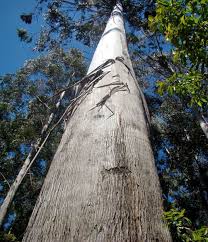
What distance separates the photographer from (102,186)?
1.11 m

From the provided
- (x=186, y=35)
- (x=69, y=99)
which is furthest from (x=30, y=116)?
(x=186, y=35)

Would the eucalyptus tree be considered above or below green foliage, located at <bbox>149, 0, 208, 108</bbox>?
above

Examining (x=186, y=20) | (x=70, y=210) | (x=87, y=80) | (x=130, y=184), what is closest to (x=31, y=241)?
(x=70, y=210)

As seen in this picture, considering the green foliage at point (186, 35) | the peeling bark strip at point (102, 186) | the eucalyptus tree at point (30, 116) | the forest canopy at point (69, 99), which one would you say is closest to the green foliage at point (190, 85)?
the green foliage at point (186, 35)

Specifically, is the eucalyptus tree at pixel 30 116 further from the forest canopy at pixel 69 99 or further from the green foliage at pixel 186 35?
the green foliage at pixel 186 35

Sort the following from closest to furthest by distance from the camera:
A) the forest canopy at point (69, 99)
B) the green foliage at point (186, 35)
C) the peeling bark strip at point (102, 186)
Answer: the peeling bark strip at point (102, 186), the green foliage at point (186, 35), the forest canopy at point (69, 99)

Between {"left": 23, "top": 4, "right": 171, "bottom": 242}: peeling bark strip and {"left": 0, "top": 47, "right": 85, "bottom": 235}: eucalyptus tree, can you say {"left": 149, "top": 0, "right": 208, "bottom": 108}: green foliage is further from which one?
{"left": 0, "top": 47, "right": 85, "bottom": 235}: eucalyptus tree

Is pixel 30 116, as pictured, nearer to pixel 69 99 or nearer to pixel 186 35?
pixel 69 99

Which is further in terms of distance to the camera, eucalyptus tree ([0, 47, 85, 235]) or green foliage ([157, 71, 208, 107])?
eucalyptus tree ([0, 47, 85, 235])

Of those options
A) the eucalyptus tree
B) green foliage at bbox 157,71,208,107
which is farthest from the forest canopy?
green foliage at bbox 157,71,208,107

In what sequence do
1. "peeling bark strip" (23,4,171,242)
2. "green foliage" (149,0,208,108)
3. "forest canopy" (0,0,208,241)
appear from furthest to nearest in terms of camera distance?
1. "forest canopy" (0,0,208,241)
2. "green foliage" (149,0,208,108)
3. "peeling bark strip" (23,4,171,242)

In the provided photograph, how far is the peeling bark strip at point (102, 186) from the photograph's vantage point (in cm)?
95

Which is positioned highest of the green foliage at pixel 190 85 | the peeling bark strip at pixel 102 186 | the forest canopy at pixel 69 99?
the forest canopy at pixel 69 99

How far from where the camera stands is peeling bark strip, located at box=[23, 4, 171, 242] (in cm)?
95
